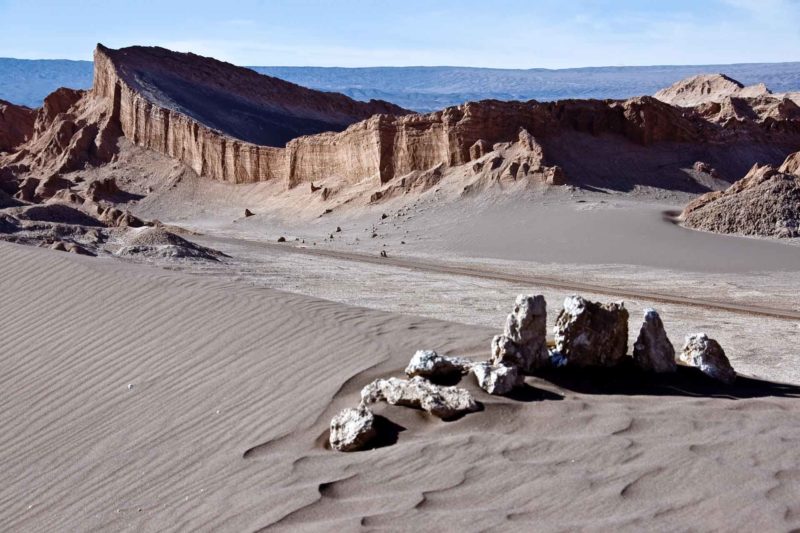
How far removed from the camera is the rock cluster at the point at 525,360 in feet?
19.9

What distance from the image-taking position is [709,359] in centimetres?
748

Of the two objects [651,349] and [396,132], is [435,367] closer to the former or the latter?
[651,349]

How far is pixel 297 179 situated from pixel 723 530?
34.9m

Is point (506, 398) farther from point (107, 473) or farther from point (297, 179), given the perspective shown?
point (297, 179)

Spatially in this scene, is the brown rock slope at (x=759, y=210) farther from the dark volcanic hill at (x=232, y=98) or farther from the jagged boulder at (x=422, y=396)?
the dark volcanic hill at (x=232, y=98)

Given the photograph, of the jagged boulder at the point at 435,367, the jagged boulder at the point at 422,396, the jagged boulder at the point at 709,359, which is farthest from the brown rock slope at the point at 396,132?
the jagged boulder at the point at 422,396

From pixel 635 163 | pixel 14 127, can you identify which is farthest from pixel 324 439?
pixel 14 127

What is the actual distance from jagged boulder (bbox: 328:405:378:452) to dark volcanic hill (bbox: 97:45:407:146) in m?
39.4

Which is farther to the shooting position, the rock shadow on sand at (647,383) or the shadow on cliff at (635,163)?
the shadow on cliff at (635,163)

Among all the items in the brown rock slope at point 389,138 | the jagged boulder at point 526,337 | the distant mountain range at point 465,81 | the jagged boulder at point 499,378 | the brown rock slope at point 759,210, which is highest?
the distant mountain range at point 465,81

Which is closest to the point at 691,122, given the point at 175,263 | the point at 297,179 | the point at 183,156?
the point at 297,179

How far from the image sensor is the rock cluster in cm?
605

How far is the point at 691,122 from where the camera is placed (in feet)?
121

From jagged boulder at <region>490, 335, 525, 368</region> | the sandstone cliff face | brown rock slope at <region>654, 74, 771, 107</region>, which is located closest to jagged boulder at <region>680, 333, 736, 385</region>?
jagged boulder at <region>490, 335, 525, 368</region>
